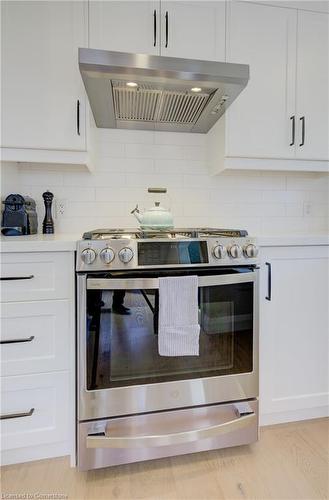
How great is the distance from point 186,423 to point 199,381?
0.18 m

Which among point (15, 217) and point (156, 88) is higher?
point (156, 88)

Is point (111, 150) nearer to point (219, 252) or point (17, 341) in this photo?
point (219, 252)

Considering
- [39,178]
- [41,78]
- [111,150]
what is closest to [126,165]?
[111,150]

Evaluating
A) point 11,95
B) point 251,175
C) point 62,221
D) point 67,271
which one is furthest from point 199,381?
point 11,95

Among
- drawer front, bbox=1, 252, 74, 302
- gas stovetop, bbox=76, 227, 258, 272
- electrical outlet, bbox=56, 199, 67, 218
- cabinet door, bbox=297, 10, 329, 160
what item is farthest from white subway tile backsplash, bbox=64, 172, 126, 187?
cabinet door, bbox=297, 10, 329, 160

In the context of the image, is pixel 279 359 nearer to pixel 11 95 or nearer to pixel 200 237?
pixel 200 237

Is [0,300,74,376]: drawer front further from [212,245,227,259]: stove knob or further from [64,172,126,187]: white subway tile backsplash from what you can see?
[64,172,126,187]: white subway tile backsplash

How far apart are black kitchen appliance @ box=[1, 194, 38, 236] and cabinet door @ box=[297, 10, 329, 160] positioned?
5.23 feet

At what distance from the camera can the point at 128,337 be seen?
4.00 feet

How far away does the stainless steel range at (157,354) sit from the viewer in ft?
3.87

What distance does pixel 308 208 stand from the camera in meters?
2.10

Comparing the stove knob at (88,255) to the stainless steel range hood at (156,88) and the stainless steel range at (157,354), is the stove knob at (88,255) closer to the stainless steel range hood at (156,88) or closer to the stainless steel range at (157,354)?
the stainless steel range at (157,354)

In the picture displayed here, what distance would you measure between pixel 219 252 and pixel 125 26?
Answer: 1248 mm

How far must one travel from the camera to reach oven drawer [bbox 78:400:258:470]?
1.18 meters
